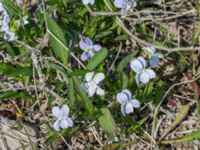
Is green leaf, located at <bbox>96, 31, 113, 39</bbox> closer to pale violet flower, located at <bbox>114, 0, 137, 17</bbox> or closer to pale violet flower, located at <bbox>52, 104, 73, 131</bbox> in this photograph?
pale violet flower, located at <bbox>114, 0, 137, 17</bbox>

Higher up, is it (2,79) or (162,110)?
(2,79)

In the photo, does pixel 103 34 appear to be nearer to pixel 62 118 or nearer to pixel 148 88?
pixel 148 88

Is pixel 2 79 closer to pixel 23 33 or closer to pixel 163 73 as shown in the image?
pixel 23 33

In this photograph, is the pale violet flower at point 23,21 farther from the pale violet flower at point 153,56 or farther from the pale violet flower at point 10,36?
the pale violet flower at point 153,56

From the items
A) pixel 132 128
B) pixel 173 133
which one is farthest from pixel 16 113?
pixel 173 133

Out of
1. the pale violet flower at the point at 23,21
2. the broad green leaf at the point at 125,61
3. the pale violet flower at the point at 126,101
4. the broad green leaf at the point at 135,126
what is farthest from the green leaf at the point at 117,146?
the pale violet flower at the point at 23,21

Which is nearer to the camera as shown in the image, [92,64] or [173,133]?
[92,64]

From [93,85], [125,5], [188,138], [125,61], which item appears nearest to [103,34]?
[125,5]

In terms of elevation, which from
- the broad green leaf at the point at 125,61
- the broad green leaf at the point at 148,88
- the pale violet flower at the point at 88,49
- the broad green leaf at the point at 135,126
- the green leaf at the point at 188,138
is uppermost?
the pale violet flower at the point at 88,49
